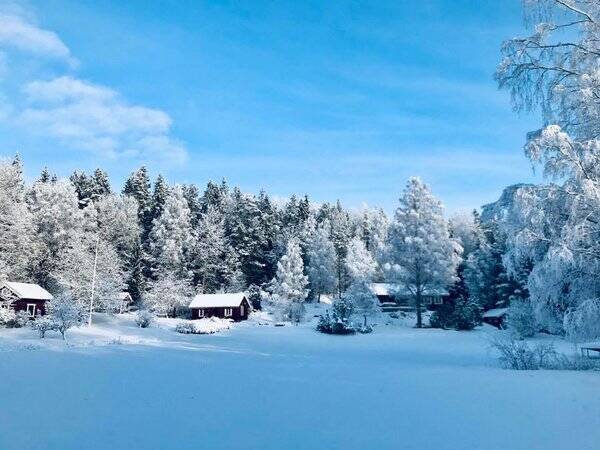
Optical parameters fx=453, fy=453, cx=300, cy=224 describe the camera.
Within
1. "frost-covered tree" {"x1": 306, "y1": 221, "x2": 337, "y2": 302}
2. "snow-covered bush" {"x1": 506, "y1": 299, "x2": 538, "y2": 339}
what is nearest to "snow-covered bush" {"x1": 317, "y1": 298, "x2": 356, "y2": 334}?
"snow-covered bush" {"x1": 506, "y1": 299, "x2": 538, "y2": 339}

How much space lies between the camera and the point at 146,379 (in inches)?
529

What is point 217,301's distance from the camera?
51562 millimetres

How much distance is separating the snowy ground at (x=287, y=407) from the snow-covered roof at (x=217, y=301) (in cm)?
3330

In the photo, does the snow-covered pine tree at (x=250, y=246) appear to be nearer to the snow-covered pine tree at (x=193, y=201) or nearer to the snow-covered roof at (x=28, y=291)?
the snow-covered pine tree at (x=193, y=201)

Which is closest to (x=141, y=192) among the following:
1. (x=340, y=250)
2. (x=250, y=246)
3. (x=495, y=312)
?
(x=250, y=246)

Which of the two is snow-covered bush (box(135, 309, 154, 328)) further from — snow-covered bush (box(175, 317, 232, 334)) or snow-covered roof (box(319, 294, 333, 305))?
snow-covered roof (box(319, 294, 333, 305))

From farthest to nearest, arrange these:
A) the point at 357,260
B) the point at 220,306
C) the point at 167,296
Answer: the point at 357,260, the point at 220,306, the point at 167,296

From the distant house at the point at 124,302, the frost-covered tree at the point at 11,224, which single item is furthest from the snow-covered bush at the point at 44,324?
the distant house at the point at 124,302

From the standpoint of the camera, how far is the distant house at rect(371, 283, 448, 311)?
44312 mm

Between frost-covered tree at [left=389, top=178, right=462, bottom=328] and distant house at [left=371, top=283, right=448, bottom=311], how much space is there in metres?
0.68

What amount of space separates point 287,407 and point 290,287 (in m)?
44.4

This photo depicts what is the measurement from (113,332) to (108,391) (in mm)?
27291

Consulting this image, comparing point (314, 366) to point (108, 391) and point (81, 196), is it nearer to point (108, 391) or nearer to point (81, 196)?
point (108, 391)

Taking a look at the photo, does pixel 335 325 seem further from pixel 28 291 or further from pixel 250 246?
pixel 28 291
